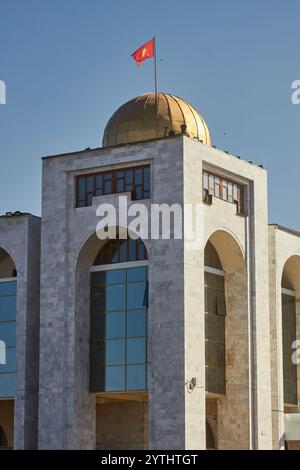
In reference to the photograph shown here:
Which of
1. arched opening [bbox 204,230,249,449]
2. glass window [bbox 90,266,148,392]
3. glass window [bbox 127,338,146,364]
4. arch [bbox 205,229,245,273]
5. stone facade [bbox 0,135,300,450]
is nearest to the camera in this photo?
stone facade [bbox 0,135,300,450]

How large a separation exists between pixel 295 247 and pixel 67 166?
37.4ft

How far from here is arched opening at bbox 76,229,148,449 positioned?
5844 cm

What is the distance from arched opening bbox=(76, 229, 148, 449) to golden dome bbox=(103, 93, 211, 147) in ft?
15.2

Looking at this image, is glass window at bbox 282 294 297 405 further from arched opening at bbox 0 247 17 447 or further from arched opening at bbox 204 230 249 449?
arched opening at bbox 0 247 17 447

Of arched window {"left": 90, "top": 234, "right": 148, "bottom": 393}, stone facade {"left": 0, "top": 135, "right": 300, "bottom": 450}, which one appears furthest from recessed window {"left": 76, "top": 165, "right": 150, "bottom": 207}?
arched window {"left": 90, "top": 234, "right": 148, "bottom": 393}

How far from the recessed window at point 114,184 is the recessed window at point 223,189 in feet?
8.30

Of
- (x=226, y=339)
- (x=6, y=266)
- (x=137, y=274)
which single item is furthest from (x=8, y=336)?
(x=226, y=339)

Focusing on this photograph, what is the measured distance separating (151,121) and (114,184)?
11.3 feet

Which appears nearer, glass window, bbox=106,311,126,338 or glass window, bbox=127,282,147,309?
glass window, bbox=127,282,147,309

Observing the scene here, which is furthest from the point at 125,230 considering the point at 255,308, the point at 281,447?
the point at 281,447

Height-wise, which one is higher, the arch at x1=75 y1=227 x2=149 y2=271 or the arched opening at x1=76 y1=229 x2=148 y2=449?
the arch at x1=75 y1=227 x2=149 y2=271

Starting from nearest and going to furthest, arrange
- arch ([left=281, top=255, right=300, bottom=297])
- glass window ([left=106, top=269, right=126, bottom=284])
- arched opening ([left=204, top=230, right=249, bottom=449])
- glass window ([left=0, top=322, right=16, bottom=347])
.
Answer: glass window ([left=106, top=269, right=126, bottom=284]) < arched opening ([left=204, top=230, right=249, bottom=449]) < glass window ([left=0, top=322, right=16, bottom=347]) < arch ([left=281, top=255, right=300, bottom=297])

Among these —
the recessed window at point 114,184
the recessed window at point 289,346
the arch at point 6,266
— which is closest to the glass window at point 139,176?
the recessed window at point 114,184

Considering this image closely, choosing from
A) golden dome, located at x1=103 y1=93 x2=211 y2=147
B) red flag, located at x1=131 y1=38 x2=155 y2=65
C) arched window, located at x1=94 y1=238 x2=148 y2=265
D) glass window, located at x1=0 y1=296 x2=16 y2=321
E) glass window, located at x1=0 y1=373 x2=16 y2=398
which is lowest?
glass window, located at x1=0 y1=373 x2=16 y2=398
